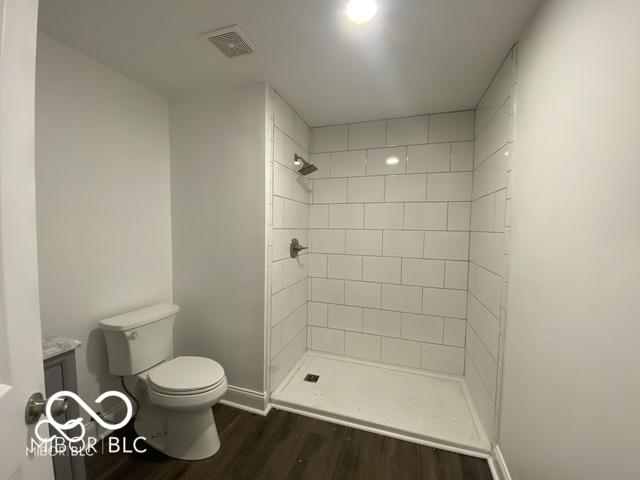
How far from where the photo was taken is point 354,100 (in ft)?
6.21

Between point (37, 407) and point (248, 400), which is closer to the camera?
point (37, 407)

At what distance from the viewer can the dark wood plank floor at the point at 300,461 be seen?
4.40 ft

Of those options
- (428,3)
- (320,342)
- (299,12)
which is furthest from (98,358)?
(428,3)

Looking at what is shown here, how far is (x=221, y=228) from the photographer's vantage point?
6.00 feet

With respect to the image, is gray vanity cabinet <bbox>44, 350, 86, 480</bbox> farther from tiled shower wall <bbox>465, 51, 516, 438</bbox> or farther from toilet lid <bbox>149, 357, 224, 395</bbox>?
tiled shower wall <bbox>465, 51, 516, 438</bbox>

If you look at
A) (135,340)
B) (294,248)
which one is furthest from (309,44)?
(135,340)

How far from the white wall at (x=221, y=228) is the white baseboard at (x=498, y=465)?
54.3 inches

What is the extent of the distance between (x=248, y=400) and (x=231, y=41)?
7.10 ft

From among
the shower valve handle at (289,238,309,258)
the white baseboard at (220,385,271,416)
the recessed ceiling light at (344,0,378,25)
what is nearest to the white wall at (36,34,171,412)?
the white baseboard at (220,385,271,416)

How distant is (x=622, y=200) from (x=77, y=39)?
226 cm

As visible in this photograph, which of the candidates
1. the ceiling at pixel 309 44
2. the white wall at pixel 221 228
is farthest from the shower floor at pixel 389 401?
the ceiling at pixel 309 44

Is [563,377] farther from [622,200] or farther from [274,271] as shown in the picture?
[274,271]

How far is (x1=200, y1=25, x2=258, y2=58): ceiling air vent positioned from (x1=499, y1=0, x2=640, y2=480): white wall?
1283 mm

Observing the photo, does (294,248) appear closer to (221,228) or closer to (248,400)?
(221,228)
